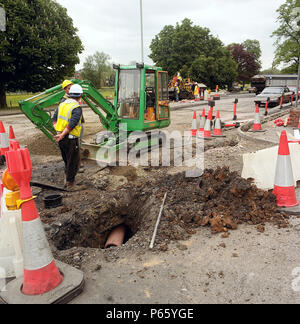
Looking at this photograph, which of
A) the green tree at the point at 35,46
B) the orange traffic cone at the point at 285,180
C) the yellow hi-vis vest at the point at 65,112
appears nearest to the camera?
the orange traffic cone at the point at 285,180

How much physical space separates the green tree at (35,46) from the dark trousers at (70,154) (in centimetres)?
1813

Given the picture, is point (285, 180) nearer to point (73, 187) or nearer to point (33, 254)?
point (33, 254)

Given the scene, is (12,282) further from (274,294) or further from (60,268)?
(274,294)

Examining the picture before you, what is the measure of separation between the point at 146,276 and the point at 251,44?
11797 centimetres

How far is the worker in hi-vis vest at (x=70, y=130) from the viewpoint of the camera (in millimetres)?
5539

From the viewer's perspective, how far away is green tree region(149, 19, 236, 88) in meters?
43.6

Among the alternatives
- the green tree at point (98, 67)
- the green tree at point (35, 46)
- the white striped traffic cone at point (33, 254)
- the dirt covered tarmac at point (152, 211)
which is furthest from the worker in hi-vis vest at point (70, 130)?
the green tree at point (98, 67)

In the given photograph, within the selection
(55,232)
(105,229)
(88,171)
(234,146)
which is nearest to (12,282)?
(55,232)

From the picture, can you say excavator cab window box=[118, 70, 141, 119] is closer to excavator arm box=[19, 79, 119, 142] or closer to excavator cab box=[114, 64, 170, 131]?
excavator cab box=[114, 64, 170, 131]

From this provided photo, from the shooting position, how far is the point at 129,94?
8.42 metres

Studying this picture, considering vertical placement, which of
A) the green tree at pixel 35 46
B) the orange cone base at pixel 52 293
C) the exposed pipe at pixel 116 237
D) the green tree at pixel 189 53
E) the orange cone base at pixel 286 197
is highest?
the green tree at pixel 189 53

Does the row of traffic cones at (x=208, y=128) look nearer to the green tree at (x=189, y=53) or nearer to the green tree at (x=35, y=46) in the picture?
the green tree at (x=35, y=46)

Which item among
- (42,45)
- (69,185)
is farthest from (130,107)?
(42,45)

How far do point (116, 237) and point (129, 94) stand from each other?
482 centimetres
